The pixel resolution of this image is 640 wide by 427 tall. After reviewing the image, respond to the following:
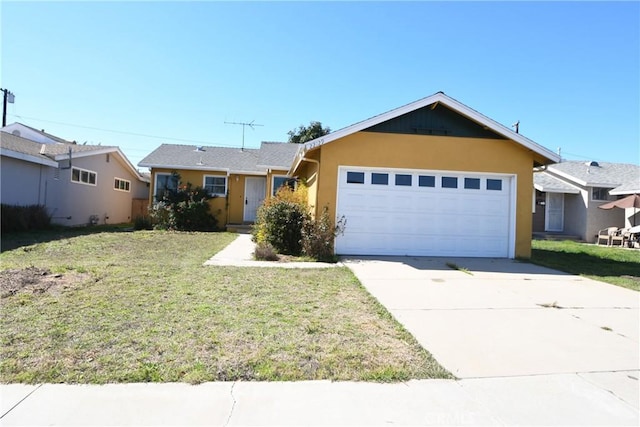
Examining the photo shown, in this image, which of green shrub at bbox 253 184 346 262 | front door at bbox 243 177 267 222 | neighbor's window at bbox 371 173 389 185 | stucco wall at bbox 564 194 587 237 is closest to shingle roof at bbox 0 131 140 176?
front door at bbox 243 177 267 222

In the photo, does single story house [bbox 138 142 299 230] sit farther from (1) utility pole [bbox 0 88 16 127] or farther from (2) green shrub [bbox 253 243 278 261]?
(1) utility pole [bbox 0 88 16 127]

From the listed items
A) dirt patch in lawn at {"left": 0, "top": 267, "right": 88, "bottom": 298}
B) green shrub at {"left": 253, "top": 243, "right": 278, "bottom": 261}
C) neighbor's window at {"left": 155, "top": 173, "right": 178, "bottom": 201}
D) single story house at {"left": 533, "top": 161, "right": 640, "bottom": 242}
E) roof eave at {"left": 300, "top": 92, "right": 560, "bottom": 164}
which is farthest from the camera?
single story house at {"left": 533, "top": 161, "right": 640, "bottom": 242}

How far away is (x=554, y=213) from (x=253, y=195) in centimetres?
1663

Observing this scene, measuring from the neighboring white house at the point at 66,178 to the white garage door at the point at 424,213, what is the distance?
42.0 feet

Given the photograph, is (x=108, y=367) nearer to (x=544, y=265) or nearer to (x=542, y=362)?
(x=542, y=362)

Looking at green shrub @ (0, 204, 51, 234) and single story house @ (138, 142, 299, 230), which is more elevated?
single story house @ (138, 142, 299, 230)

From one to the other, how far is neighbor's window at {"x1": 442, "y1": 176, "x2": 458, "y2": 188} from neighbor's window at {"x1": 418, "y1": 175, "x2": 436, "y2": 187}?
0.30 meters

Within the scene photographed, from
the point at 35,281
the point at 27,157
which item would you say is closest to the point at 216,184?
the point at 27,157

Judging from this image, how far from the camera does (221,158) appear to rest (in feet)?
64.2

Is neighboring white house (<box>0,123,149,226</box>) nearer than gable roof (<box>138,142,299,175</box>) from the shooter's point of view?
Yes

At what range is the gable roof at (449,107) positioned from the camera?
9648mm

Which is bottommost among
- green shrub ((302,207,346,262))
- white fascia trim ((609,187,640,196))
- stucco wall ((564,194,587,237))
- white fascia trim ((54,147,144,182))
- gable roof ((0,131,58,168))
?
green shrub ((302,207,346,262))

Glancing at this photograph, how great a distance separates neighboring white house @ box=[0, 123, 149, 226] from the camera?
13880 millimetres

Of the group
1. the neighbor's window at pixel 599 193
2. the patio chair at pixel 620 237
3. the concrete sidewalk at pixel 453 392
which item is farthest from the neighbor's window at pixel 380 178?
the neighbor's window at pixel 599 193
